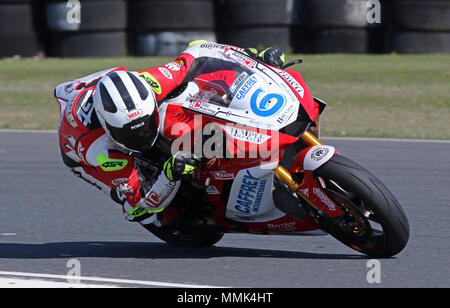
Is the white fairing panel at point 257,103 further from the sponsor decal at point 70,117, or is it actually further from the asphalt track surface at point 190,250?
the asphalt track surface at point 190,250

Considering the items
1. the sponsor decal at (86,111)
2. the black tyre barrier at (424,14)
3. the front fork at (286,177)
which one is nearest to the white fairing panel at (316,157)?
the front fork at (286,177)

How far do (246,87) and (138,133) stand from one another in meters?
0.62

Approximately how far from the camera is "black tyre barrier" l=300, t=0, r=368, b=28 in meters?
15.1

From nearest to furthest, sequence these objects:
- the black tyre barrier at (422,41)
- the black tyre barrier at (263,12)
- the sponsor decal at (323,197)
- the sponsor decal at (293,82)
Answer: the sponsor decal at (323,197) < the sponsor decal at (293,82) < the black tyre barrier at (422,41) < the black tyre barrier at (263,12)

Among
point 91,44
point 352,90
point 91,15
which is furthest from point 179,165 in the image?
point 91,44

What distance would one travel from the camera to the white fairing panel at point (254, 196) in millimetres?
4500

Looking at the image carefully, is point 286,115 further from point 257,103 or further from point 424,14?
point 424,14

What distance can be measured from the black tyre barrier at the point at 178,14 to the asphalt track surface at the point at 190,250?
26.9 ft

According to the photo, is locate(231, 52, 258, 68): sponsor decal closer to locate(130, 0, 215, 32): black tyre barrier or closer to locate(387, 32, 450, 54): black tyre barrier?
locate(387, 32, 450, 54): black tyre barrier

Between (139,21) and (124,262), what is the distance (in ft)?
38.5

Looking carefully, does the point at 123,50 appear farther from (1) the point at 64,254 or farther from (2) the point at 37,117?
(1) the point at 64,254

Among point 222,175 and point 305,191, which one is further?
point 222,175

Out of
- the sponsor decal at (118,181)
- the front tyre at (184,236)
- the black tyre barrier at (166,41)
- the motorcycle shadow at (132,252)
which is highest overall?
the sponsor decal at (118,181)

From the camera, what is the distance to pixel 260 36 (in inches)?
606
